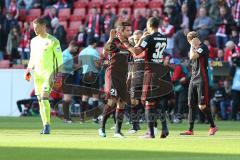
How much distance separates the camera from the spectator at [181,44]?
2995cm

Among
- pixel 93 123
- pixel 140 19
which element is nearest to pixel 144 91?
pixel 93 123

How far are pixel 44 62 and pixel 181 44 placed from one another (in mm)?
10956

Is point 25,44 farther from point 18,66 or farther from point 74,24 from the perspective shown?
point 74,24

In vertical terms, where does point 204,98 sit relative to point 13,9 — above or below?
below

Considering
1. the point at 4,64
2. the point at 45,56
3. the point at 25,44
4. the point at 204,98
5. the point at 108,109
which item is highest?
the point at 25,44

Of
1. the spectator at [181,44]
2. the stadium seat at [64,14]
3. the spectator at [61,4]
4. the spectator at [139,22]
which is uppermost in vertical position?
the spectator at [61,4]

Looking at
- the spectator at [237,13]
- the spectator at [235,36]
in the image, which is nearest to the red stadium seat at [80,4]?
the spectator at [237,13]

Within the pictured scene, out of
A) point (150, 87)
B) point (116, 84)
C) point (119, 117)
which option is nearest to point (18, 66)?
point (116, 84)

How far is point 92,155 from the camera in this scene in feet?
45.7

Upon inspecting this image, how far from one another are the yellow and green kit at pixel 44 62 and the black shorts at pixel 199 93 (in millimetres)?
3138

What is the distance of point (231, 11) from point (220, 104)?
4189 mm

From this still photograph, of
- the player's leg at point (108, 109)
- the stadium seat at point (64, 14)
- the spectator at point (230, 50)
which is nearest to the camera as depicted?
the player's leg at point (108, 109)

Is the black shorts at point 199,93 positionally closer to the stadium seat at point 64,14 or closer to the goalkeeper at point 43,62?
the goalkeeper at point 43,62

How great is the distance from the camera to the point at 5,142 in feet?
54.4
